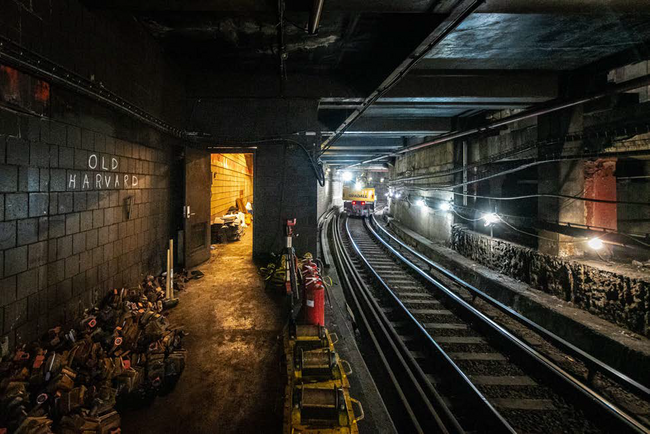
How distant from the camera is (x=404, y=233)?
53.2 feet

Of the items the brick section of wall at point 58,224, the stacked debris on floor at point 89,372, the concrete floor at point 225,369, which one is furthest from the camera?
the brick section of wall at point 58,224

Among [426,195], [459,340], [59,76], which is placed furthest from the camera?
[426,195]

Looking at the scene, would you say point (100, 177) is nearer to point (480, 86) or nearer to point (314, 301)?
point (314, 301)

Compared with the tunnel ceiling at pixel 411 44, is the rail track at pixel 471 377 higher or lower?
lower

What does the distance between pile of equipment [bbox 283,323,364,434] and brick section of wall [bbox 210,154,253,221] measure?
28.7 feet

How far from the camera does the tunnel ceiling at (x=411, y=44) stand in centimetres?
416

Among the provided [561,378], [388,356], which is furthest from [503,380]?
[388,356]

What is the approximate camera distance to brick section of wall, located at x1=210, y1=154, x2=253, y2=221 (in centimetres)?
1177

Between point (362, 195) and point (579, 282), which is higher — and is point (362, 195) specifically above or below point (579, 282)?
above

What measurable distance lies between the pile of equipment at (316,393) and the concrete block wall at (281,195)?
4.72 metres

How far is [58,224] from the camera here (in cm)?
378

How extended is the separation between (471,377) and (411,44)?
19.0 ft

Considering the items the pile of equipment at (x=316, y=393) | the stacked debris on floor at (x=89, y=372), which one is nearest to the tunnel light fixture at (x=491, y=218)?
the pile of equipment at (x=316, y=393)

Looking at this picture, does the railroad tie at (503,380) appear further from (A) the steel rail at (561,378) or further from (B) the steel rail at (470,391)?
(B) the steel rail at (470,391)
